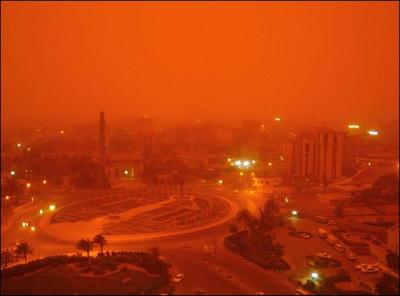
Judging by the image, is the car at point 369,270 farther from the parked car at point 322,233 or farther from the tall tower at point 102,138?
the tall tower at point 102,138

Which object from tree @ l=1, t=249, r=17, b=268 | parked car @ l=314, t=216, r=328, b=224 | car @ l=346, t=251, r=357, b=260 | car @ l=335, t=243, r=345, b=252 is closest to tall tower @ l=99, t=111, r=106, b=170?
tree @ l=1, t=249, r=17, b=268

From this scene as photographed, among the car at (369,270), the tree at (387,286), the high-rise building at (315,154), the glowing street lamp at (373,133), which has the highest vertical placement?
the glowing street lamp at (373,133)

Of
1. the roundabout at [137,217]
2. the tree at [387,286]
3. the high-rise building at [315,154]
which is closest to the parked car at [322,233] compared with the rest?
the roundabout at [137,217]

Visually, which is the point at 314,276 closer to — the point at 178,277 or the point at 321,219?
the point at 178,277

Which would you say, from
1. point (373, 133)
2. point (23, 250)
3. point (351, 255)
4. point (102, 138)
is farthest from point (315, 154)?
point (23, 250)

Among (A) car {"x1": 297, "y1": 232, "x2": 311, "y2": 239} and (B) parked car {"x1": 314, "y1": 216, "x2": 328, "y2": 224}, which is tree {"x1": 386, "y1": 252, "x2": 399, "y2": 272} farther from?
(B) parked car {"x1": 314, "y1": 216, "x2": 328, "y2": 224}

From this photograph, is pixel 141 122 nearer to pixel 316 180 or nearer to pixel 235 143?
pixel 235 143
